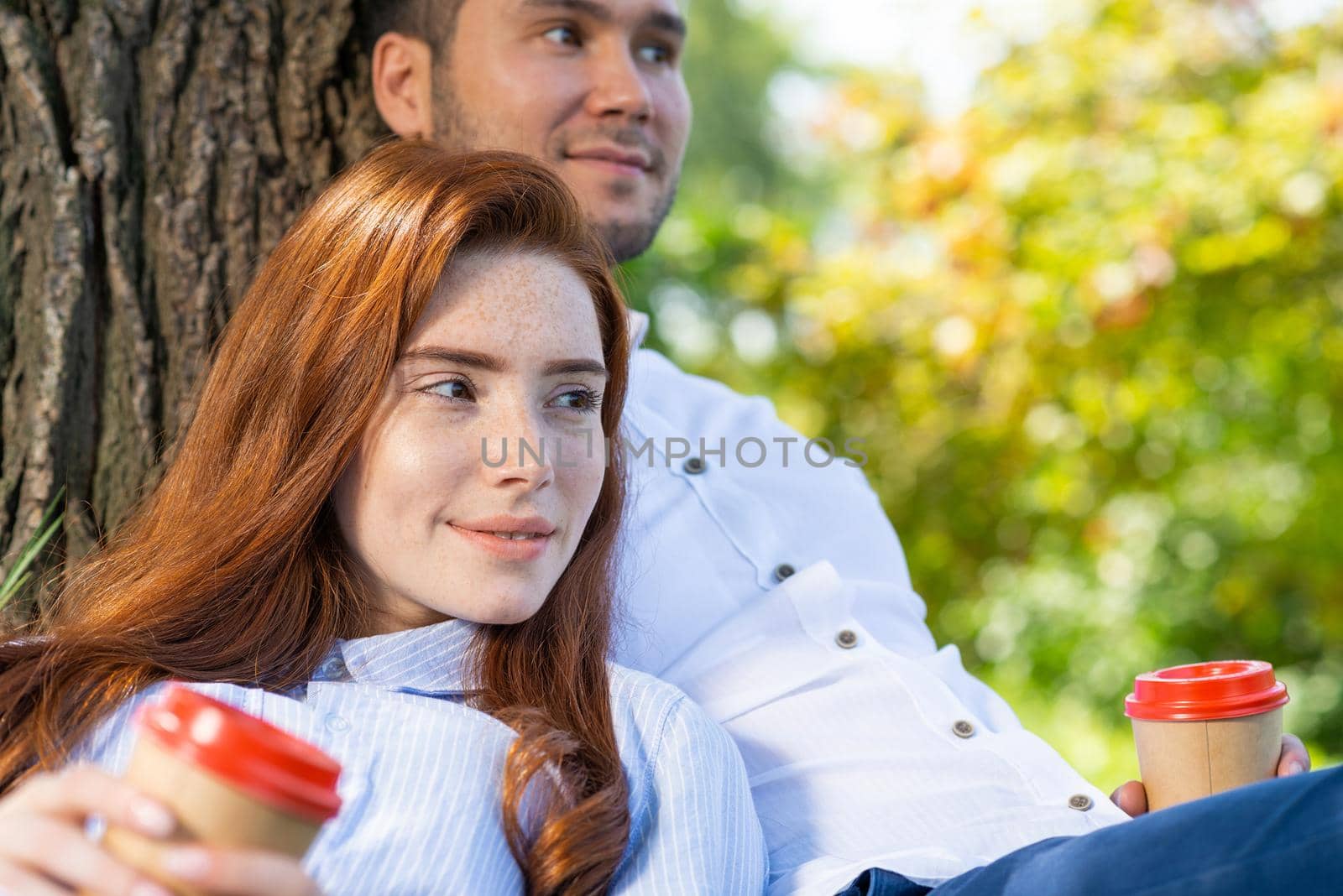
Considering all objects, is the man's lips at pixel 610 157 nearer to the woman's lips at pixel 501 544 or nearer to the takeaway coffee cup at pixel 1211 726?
the woman's lips at pixel 501 544

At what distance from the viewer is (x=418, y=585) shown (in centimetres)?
188

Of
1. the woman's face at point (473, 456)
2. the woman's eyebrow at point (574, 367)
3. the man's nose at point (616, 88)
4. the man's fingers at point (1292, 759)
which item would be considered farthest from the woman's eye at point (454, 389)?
the man's fingers at point (1292, 759)

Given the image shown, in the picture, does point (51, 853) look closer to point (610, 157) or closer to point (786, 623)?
point (786, 623)

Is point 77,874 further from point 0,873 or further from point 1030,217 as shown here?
point 1030,217

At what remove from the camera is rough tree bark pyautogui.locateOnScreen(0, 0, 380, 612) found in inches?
96.7

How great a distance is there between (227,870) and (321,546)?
933 millimetres

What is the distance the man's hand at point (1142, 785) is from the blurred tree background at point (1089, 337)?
2.92m

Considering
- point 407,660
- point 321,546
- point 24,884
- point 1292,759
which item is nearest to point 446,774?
point 407,660

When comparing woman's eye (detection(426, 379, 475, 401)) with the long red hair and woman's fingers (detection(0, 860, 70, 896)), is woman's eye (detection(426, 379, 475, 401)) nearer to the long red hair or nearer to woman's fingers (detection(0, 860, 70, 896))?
the long red hair

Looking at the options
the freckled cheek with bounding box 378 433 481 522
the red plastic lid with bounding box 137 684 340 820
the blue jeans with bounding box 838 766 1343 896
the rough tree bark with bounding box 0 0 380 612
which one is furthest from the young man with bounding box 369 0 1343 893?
the red plastic lid with bounding box 137 684 340 820

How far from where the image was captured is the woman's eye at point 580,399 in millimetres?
1982

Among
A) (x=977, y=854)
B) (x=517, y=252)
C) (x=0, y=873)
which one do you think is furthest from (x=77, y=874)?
(x=977, y=854)

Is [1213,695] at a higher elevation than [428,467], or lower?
lower

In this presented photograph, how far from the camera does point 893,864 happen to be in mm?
1900
